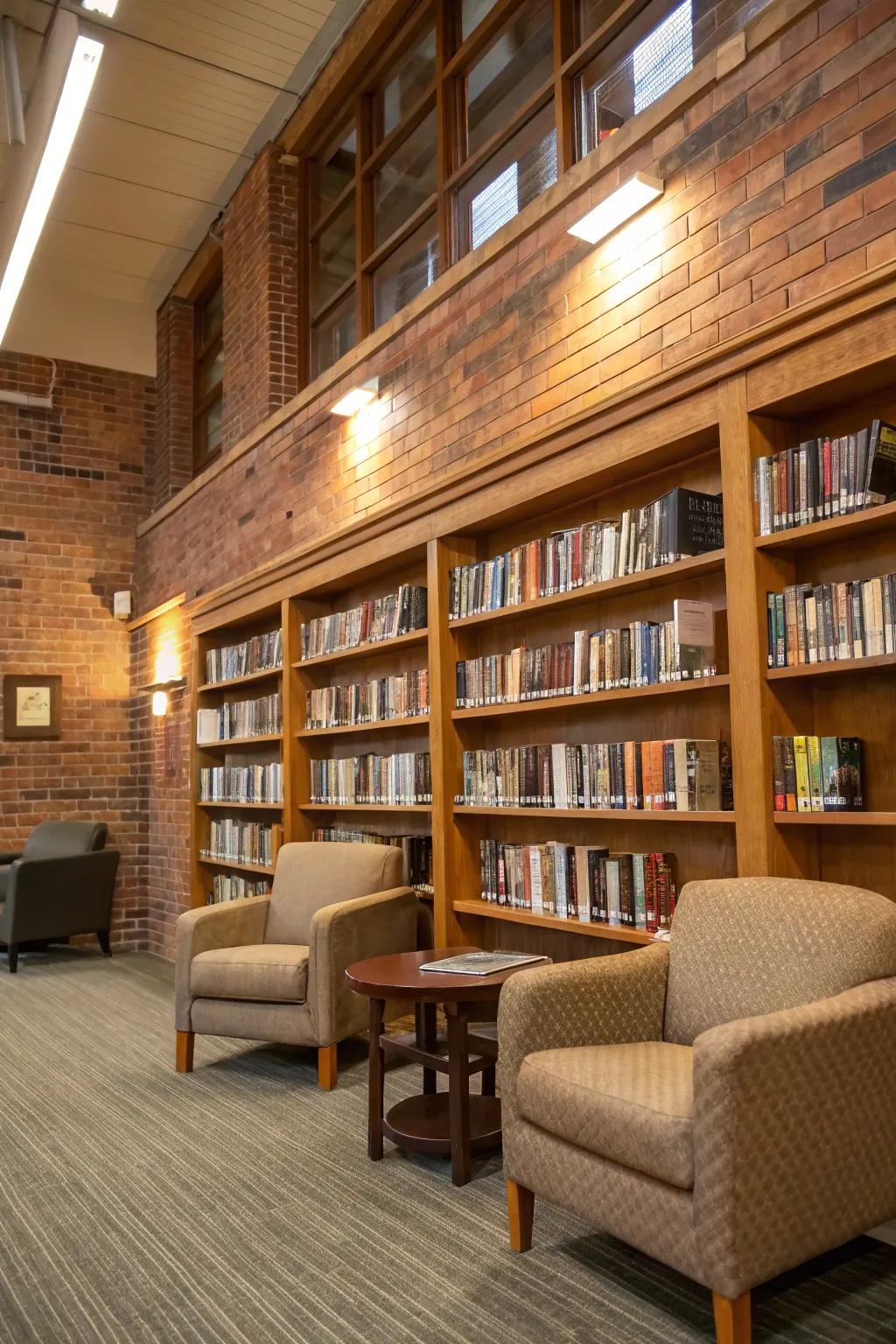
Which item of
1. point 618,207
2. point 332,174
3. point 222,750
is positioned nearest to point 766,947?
point 618,207

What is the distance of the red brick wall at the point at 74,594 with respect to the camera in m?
7.52

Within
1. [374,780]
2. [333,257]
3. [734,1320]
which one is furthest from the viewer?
[333,257]

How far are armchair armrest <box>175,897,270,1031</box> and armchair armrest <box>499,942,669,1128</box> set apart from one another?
1.94 metres

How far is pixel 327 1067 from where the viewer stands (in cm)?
363

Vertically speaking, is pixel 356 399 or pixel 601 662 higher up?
pixel 356 399

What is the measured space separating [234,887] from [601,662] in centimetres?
340

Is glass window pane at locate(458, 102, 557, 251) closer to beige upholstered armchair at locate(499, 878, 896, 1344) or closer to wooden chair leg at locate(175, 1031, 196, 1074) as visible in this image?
beige upholstered armchair at locate(499, 878, 896, 1344)

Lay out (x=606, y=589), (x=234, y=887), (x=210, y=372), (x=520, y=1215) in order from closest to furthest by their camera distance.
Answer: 1. (x=520, y=1215)
2. (x=606, y=589)
3. (x=234, y=887)
4. (x=210, y=372)

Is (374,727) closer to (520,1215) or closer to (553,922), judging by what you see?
(553,922)

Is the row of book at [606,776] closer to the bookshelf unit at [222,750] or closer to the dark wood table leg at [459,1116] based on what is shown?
the dark wood table leg at [459,1116]

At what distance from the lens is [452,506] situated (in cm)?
402

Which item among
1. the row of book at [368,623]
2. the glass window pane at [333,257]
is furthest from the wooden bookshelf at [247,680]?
the glass window pane at [333,257]

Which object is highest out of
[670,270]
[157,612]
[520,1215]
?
[670,270]

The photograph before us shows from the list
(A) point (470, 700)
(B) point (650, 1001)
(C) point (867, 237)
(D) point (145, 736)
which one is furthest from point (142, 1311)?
(D) point (145, 736)
